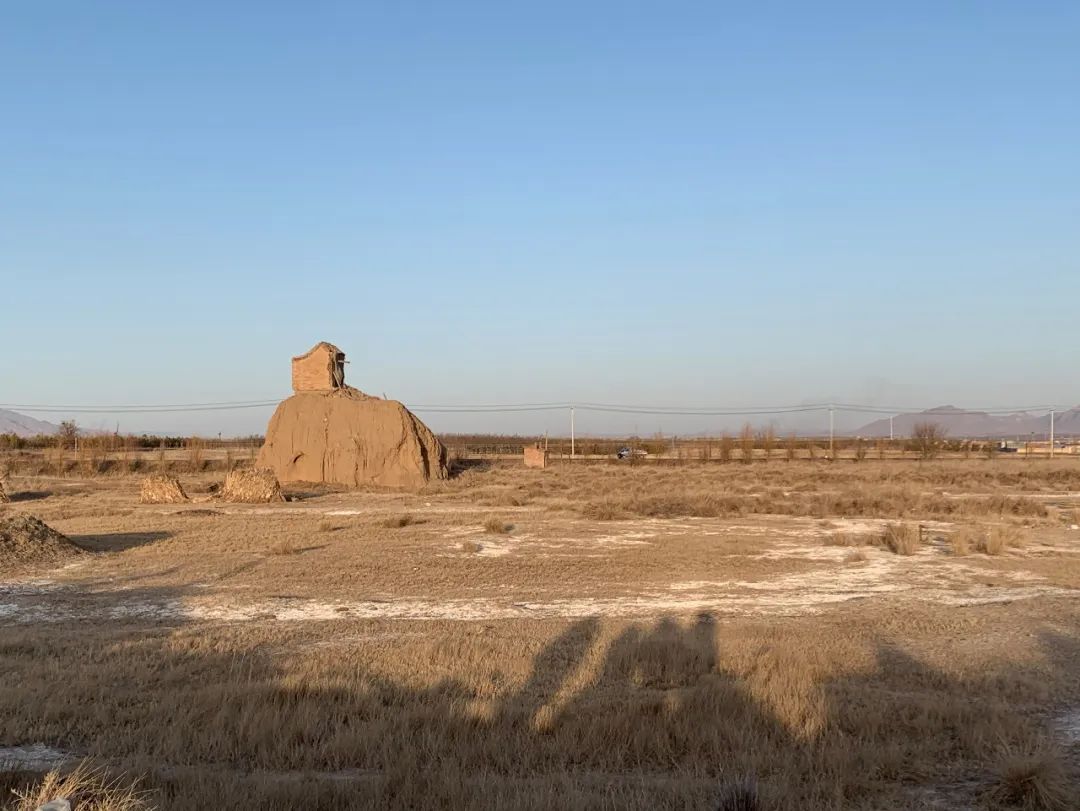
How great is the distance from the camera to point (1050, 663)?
32.9 feet

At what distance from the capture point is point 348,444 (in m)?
39.5

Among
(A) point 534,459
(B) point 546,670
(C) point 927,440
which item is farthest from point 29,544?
(C) point 927,440

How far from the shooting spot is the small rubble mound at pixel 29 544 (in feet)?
58.2

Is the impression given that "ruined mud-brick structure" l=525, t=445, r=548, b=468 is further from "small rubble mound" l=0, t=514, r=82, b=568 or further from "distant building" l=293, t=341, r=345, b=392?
"small rubble mound" l=0, t=514, r=82, b=568

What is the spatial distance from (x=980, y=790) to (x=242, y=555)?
51.0ft

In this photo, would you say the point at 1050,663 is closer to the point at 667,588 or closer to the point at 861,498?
the point at 667,588

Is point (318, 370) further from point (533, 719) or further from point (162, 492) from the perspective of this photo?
point (533, 719)

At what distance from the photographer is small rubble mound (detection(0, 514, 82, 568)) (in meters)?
17.7

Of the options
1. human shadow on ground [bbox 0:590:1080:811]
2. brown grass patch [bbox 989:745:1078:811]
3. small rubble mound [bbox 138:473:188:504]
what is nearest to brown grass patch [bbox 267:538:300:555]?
human shadow on ground [bbox 0:590:1080:811]

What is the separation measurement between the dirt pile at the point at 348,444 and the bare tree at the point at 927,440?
138ft

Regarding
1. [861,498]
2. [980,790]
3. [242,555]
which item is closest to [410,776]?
[980,790]

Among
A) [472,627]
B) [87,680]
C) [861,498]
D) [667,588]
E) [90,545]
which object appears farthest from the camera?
[861,498]

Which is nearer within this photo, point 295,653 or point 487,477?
point 295,653

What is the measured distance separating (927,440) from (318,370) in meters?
48.4
